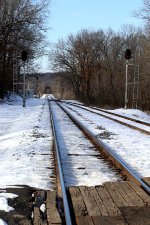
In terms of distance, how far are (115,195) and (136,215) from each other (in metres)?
0.95

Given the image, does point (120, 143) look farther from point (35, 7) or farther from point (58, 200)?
point (35, 7)

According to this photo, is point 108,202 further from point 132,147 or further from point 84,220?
point 132,147

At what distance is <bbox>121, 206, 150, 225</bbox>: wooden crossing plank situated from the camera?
493 cm

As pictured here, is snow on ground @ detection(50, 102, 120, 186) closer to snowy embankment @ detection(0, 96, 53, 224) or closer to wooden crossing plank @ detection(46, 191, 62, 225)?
snowy embankment @ detection(0, 96, 53, 224)

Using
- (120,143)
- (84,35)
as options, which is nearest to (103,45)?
(84,35)

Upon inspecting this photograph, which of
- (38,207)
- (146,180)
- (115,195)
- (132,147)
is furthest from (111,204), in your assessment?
(132,147)

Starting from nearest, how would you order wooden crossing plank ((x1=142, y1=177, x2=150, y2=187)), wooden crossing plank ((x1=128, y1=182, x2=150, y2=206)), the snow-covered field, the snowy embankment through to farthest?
1. wooden crossing plank ((x1=128, y1=182, x2=150, y2=206))
2. wooden crossing plank ((x1=142, y1=177, x2=150, y2=187))
3. the snowy embankment
4. the snow-covered field

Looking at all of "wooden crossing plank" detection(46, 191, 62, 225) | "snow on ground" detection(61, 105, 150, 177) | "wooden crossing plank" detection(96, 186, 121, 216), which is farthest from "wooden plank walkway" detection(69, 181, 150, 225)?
"snow on ground" detection(61, 105, 150, 177)

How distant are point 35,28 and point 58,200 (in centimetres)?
3732

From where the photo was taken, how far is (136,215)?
17.0ft

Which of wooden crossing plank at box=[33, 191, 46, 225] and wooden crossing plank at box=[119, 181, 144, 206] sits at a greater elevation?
wooden crossing plank at box=[119, 181, 144, 206]

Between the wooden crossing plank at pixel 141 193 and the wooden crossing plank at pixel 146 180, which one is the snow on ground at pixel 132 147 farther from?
the wooden crossing plank at pixel 141 193

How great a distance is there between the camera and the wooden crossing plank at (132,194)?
5.73 m

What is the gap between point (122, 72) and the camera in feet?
184
